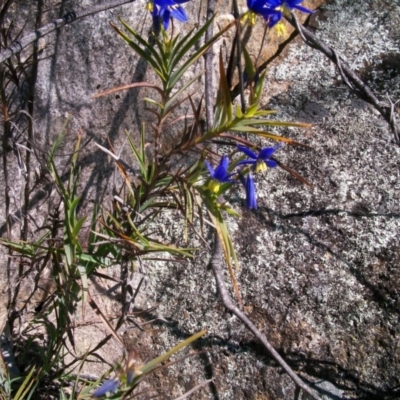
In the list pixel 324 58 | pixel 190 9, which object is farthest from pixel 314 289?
pixel 190 9

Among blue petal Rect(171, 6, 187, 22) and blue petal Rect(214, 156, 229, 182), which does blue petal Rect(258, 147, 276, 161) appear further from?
blue petal Rect(171, 6, 187, 22)

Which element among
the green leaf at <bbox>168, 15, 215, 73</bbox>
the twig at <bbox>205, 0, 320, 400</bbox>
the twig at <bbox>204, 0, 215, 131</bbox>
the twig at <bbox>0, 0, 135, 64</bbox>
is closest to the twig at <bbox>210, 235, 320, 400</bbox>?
the twig at <bbox>205, 0, 320, 400</bbox>

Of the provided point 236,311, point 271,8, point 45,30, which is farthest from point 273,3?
point 236,311

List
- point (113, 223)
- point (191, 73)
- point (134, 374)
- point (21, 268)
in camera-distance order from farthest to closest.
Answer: point (191, 73) < point (21, 268) < point (113, 223) < point (134, 374)

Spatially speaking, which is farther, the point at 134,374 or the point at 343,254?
the point at 343,254

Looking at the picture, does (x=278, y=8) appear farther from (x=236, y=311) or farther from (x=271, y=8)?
(x=236, y=311)

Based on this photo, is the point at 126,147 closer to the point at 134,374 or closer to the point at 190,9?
the point at 190,9
